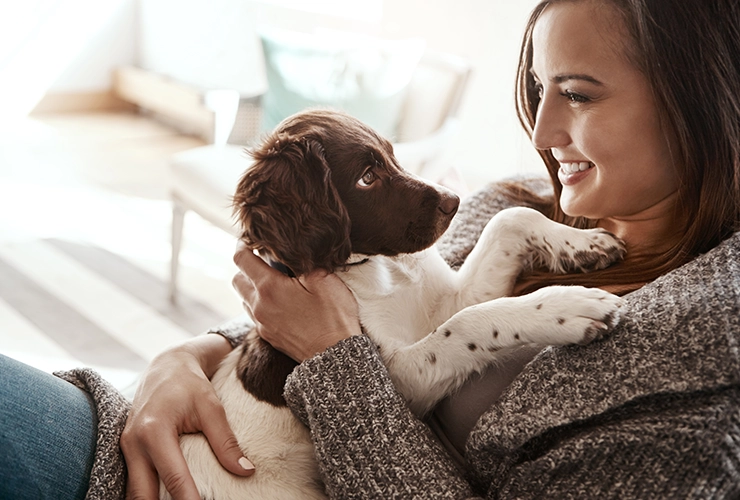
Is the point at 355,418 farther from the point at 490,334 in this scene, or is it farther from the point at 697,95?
the point at 697,95

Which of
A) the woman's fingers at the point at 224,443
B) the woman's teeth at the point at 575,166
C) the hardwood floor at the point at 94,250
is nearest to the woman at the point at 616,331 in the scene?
the woman's teeth at the point at 575,166

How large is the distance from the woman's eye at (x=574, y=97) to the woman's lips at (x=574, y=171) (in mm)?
138

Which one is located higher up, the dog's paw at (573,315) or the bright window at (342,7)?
the bright window at (342,7)

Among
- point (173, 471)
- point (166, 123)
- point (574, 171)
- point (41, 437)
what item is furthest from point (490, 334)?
point (166, 123)

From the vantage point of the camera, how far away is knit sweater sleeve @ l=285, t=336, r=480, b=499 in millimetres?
1118

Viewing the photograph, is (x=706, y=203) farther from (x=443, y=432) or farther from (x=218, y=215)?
(x=218, y=215)

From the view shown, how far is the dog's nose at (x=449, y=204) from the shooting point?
147 cm

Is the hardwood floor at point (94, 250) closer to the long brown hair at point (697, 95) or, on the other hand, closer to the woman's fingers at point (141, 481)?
the woman's fingers at point (141, 481)

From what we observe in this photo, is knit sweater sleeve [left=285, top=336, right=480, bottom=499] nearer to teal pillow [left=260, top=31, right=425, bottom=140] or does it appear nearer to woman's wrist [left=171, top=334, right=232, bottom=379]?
woman's wrist [left=171, top=334, right=232, bottom=379]

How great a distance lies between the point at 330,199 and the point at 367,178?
115 millimetres

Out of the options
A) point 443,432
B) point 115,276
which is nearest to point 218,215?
point 115,276

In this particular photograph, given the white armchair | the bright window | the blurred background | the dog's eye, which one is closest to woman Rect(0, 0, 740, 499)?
the dog's eye

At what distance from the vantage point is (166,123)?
646 cm

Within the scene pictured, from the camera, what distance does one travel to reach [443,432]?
4.50 feet
